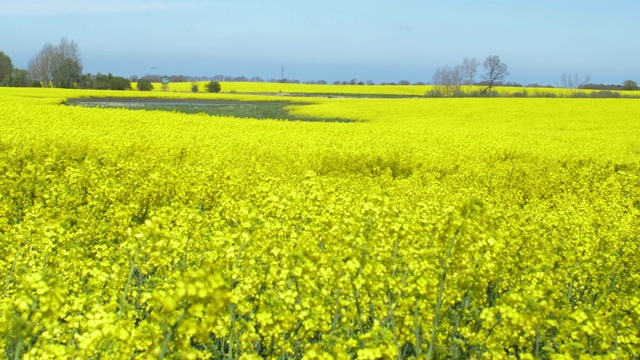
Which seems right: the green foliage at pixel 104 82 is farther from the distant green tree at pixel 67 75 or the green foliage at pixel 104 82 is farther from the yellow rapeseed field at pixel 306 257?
the yellow rapeseed field at pixel 306 257

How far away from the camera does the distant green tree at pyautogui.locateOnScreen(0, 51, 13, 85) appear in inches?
3199

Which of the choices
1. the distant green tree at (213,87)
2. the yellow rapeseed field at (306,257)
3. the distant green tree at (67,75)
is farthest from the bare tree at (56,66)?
the yellow rapeseed field at (306,257)

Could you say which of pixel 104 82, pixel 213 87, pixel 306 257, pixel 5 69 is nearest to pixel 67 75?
pixel 104 82

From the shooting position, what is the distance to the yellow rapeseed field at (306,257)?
10.3 ft

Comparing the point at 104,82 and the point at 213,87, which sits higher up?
the point at 104,82

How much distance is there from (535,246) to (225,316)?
13.4 feet

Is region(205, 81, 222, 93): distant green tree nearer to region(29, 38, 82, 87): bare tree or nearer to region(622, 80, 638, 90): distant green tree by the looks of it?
region(29, 38, 82, 87): bare tree

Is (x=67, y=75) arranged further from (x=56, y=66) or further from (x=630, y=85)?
(x=630, y=85)

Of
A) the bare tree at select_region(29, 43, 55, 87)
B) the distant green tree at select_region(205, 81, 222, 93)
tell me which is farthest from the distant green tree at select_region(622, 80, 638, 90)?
the bare tree at select_region(29, 43, 55, 87)

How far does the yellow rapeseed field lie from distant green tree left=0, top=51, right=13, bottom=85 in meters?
79.8

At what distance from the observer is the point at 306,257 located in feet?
12.3

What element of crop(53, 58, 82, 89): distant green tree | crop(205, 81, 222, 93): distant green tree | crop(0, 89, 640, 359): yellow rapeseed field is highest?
crop(53, 58, 82, 89): distant green tree

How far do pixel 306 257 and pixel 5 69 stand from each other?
10595 cm

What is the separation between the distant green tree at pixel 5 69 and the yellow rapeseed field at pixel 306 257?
3142 inches
